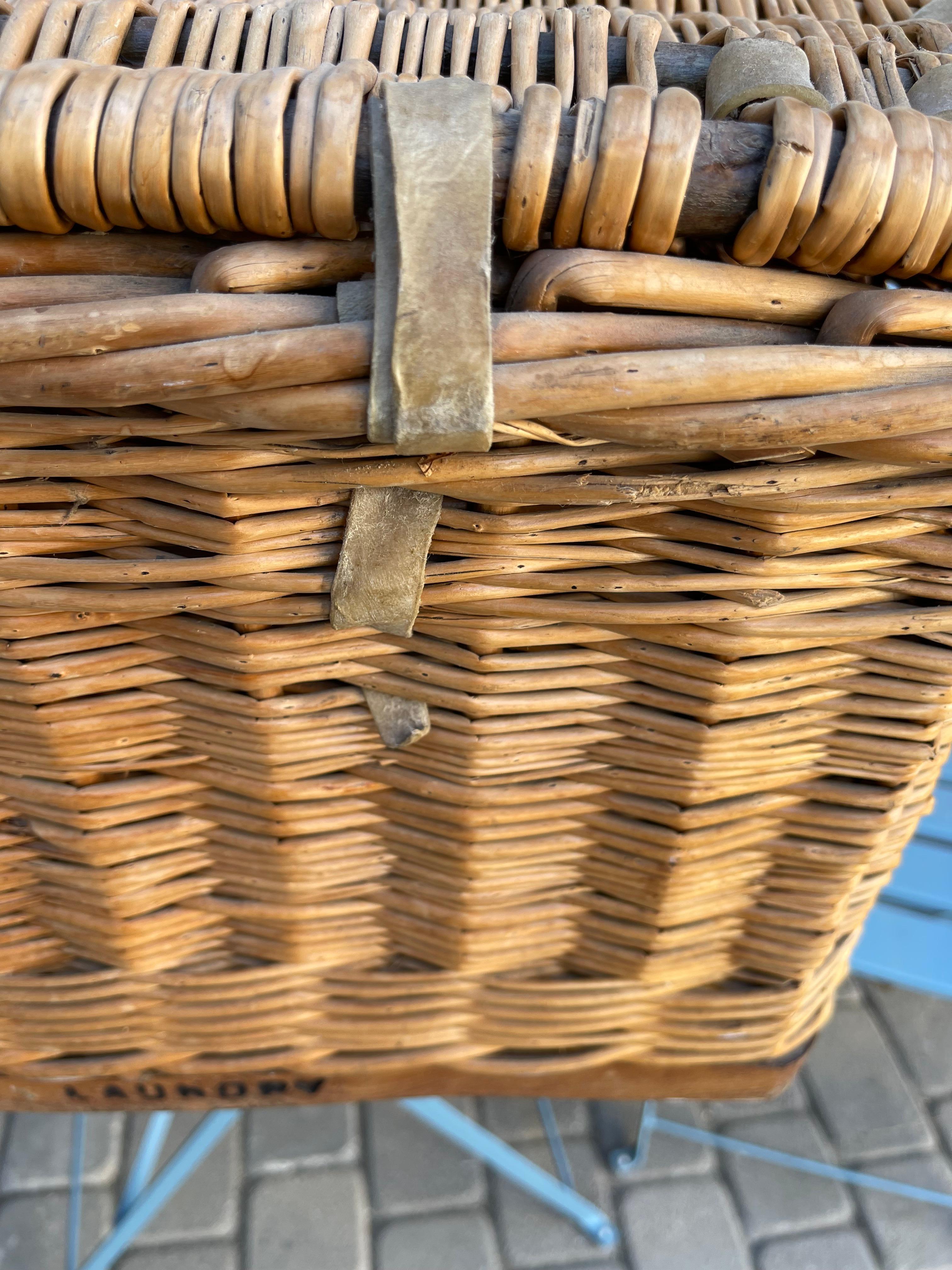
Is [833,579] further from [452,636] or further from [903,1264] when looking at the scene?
[903,1264]

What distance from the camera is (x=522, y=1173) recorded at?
1.10 m

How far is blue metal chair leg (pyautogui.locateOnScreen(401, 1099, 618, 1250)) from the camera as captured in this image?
1059 mm

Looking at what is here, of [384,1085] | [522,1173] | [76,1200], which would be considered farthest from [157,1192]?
[384,1085]

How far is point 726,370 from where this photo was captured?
0.31 metres

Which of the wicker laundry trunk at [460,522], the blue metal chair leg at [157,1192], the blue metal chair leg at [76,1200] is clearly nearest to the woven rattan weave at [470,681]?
the wicker laundry trunk at [460,522]

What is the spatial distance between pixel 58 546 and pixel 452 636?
153mm

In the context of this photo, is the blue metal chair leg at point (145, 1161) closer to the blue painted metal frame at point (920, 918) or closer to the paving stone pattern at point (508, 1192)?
the paving stone pattern at point (508, 1192)

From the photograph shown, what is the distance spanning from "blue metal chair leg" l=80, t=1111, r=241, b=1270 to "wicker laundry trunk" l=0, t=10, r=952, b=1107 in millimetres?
463

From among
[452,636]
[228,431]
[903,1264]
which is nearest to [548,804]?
[452,636]

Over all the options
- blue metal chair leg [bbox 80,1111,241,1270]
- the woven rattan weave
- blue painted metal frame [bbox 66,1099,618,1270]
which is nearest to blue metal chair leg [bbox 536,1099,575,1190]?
blue painted metal frame [bbox 66,1099,618,1270]

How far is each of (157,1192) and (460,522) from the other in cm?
93

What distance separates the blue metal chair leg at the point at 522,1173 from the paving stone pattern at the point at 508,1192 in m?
0.01

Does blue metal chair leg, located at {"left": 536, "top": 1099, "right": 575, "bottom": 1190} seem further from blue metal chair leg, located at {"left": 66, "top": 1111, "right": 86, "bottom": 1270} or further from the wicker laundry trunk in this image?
the wicker laundry trunk

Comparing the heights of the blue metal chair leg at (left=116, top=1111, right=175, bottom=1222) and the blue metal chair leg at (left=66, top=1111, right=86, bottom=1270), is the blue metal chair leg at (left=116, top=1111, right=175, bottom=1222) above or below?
above
